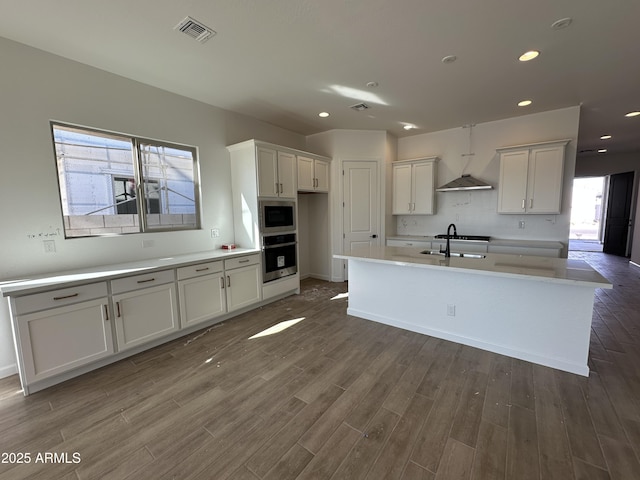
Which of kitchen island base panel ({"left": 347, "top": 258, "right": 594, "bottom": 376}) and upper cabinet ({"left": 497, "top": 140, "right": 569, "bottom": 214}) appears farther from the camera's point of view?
upper cabinet ({"left": 497, "top": 140, "right": 569, "bottom": 214})

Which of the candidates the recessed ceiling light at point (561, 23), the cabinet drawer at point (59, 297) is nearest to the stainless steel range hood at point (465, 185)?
the recessed ceiling light at point (561, 23)

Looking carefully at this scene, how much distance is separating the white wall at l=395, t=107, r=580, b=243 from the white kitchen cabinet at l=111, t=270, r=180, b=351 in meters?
4.41

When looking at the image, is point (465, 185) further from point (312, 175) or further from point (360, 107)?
point (312, 175)

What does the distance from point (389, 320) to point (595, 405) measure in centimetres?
179

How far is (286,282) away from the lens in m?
4.33

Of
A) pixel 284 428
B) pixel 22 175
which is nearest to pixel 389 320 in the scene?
pixel 284 428

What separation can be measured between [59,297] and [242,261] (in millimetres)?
1812

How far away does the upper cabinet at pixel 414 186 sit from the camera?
5047mm

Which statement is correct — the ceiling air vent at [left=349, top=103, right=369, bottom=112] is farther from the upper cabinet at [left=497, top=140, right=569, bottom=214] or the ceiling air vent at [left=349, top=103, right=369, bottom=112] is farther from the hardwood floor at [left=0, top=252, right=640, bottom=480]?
the hardwood floor at [left=0, top=252, right=640, bottom=480]

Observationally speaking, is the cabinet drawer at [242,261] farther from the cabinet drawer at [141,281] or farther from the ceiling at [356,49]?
the ceiling at [356,49]

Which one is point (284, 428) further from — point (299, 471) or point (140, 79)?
point (140, 79)

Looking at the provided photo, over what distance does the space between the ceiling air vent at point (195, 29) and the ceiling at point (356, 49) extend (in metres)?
0.05

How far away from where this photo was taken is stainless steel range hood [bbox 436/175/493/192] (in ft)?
14.8

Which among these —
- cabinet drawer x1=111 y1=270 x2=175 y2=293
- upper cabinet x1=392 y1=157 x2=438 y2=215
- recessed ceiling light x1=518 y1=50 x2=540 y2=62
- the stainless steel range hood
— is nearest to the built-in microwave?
cabinet drawer x1=111 y1=270 x2=175 y2=293
